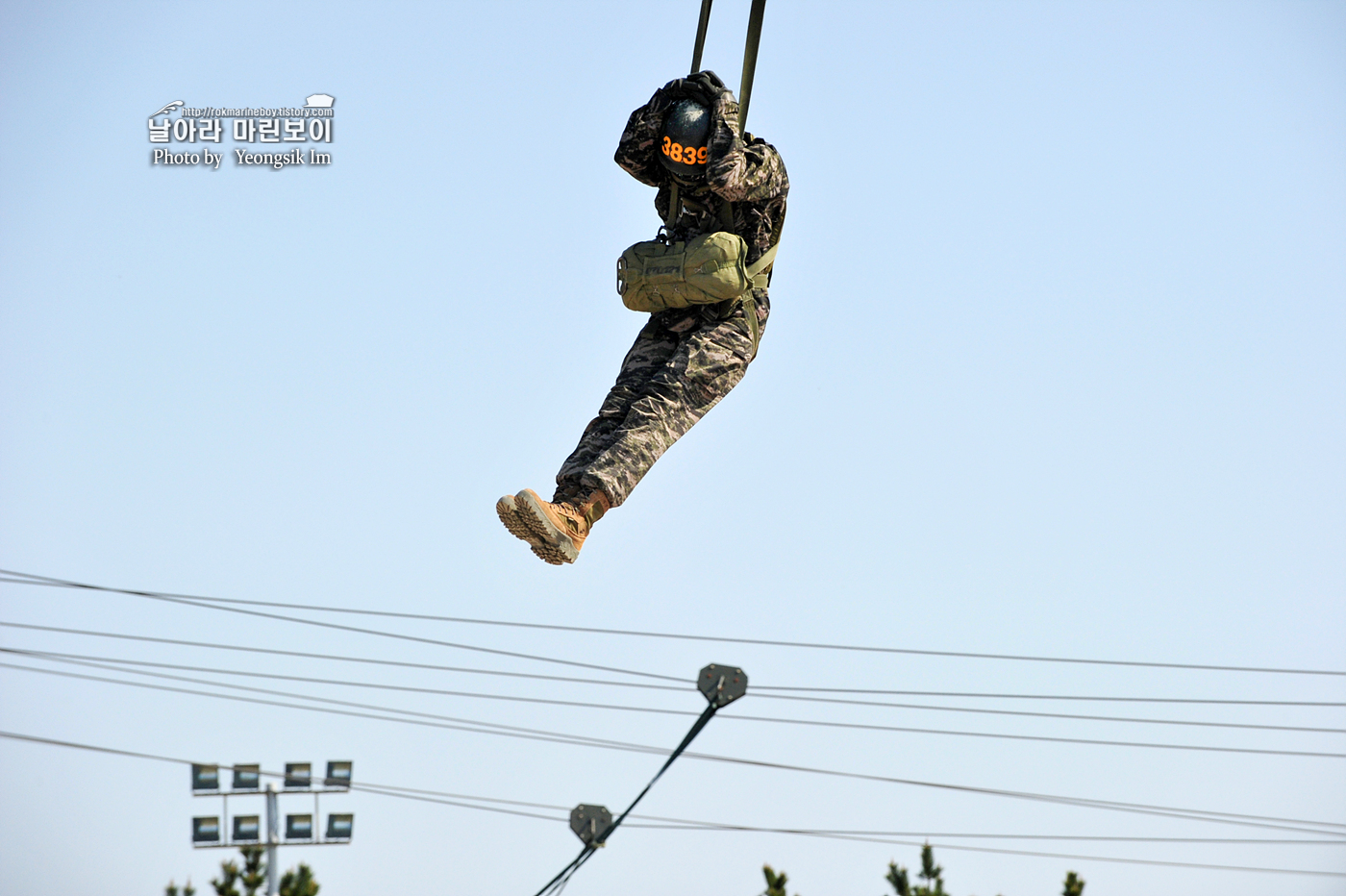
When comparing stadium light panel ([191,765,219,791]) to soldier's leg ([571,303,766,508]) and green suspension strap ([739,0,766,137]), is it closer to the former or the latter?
soldier's leg ([571,303,766,508])

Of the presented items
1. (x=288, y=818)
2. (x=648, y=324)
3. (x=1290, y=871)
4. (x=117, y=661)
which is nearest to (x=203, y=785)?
(x=288, y=818)

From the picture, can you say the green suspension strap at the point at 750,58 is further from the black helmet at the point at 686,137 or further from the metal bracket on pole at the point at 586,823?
the metal bracket on pole at the point at 586,823

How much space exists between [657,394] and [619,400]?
0.28 metres

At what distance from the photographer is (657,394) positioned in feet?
40.3

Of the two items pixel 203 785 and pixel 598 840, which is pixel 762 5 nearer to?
pixel 598 840

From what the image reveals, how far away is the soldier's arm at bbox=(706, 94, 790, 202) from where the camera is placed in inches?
469

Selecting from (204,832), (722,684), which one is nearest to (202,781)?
(204,832)

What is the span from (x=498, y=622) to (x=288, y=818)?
38.2ft

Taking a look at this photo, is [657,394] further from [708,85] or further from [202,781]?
[202,781]

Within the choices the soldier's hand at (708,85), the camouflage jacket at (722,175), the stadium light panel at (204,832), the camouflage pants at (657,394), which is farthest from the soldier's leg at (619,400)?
the stadium light panel at (204,832)

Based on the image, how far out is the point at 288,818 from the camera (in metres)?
23.6

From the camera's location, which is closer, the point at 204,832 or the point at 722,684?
the point at 722,684

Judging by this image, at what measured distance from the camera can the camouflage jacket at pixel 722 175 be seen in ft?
39.1

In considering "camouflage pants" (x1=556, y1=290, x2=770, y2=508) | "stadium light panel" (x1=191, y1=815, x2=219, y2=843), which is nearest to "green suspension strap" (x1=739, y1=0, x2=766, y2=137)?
"camouflage pants" (x1=556, y1=290, x2=770, y2=508)
